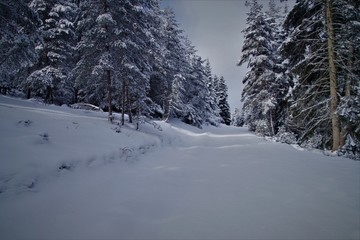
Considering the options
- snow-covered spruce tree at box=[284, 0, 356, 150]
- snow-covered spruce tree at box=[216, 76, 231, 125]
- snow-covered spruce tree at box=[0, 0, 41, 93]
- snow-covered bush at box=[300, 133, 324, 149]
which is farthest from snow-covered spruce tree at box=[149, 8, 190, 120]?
snow-covered spruce tree at box=[216, 76, 231, 125]

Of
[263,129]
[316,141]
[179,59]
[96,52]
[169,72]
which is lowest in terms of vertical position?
[316,141]

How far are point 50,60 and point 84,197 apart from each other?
720 inches

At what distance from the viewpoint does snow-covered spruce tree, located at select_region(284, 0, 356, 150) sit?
9609 mm

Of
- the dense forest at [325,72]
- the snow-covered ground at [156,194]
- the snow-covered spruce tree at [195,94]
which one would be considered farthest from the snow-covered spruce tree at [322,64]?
the snow-covered spruce tree at [195,94]

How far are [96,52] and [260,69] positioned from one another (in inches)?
626

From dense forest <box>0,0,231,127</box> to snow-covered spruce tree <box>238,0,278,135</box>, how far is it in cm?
802

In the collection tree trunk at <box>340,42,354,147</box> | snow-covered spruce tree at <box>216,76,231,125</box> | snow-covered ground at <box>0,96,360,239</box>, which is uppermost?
snow-covered spruce tree at <box>216,76,231,125</box>

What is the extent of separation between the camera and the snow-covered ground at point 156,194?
3.25 meters

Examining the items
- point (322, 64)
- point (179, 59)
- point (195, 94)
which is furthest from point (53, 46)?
point (322, 64)

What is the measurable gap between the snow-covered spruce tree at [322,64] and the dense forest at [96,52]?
929 centimetres

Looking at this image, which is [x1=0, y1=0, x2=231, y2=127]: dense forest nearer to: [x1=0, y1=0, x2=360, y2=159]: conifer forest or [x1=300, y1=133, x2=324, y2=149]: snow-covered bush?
[x1=0, y1=0, x2=360, y2=159]: conifer forest

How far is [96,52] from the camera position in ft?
45.1

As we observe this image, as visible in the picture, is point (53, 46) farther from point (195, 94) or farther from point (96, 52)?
point (195, 94)

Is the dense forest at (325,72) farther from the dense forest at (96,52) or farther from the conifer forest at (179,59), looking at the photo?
the dense forest at (96,52)
